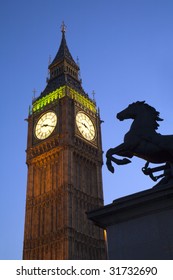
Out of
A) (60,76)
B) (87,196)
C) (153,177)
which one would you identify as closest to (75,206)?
(87,196)

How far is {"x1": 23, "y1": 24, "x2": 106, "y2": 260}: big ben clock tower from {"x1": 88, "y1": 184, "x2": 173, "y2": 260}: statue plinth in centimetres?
3486

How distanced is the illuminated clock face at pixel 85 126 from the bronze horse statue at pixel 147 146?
139 feet

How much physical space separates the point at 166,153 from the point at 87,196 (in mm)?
40942

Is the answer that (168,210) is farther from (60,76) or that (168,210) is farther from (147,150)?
(60,76)

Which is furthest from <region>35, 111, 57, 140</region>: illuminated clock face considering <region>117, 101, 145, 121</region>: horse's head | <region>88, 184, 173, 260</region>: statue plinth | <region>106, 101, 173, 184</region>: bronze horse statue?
<region>88, 184, 173, 260</region>: statue plinth

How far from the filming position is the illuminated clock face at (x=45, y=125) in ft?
177

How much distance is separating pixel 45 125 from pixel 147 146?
44608 mm

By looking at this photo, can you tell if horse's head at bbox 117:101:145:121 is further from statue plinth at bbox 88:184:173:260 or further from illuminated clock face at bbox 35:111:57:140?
illuminated clock face at bbox 35:111:57:140

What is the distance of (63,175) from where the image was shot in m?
49.1

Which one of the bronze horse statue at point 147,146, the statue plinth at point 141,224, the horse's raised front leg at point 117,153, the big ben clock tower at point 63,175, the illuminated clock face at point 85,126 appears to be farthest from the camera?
the illuminated clock face at point 85,126

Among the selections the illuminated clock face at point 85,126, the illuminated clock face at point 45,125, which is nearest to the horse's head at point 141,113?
the illuminated clock face at point 45,125

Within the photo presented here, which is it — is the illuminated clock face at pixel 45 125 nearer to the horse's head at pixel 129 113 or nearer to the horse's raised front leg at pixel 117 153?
the horse's head at pixel 129 113

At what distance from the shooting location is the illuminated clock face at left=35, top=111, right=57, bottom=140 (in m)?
54.1

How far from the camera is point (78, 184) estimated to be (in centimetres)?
5091
